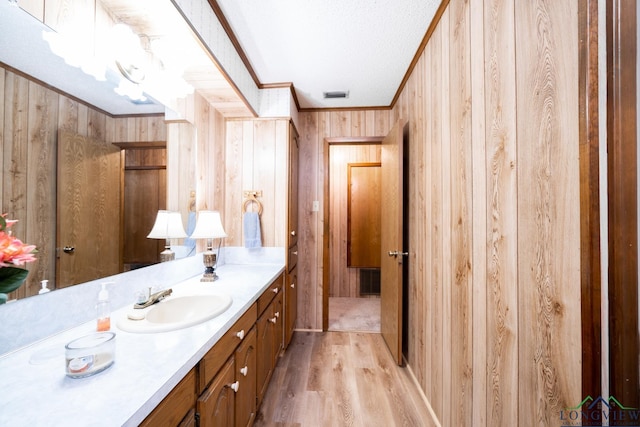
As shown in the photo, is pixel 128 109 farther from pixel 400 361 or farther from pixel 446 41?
pixel 400 361

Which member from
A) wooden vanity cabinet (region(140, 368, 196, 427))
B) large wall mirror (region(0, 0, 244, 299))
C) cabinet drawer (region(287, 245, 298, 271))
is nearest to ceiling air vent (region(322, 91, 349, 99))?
large wall mirror (region(0, 0, 244, 299))

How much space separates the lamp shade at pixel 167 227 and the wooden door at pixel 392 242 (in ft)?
5.30

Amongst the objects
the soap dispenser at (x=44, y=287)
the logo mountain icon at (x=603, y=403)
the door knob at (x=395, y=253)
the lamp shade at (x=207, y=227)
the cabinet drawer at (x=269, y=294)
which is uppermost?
the lamp shade at (x=207, y=227)

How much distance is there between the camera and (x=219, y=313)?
1.01 meters

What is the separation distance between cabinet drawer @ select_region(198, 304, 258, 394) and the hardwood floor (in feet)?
2.53

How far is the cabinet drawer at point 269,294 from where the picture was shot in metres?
1.44

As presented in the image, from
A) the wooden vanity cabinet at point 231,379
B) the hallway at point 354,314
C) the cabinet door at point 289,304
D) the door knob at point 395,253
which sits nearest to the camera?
the wooden vanity cabinet at point 231,379

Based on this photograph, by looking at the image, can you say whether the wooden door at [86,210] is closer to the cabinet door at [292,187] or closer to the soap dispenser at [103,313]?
the soap dispenser at [103,313]

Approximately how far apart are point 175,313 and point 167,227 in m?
0.50

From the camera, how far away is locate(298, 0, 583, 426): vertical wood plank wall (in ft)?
2.14

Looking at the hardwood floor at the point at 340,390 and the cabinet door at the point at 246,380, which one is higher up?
the cabinet door at the point at 246,380

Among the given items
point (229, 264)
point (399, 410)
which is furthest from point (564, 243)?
point (229, 264)

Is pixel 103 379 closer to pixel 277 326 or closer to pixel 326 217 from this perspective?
pixel 277 326

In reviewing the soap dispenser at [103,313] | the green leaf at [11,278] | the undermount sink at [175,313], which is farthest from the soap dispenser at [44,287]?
the green leaf at [11,278]
